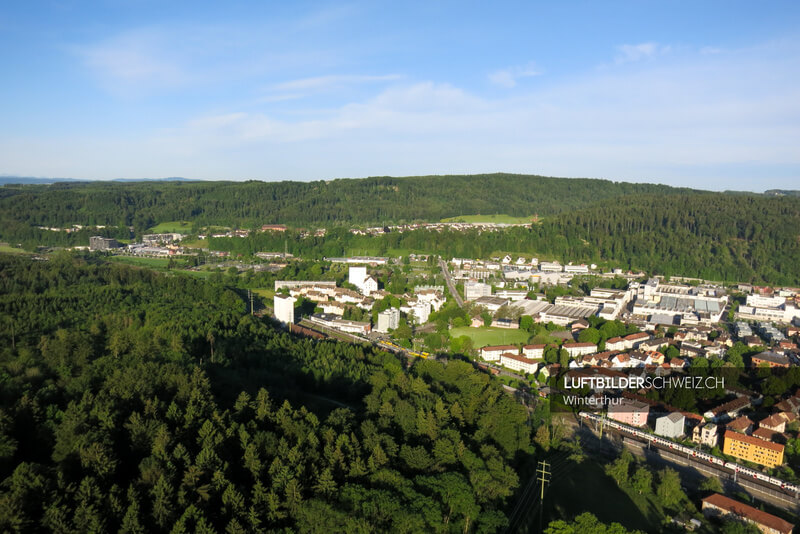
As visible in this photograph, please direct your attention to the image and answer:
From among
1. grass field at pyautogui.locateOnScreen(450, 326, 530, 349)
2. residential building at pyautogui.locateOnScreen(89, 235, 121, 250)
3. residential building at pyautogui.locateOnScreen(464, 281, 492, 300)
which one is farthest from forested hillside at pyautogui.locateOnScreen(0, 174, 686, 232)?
grass field at pyautogui.locateOnScreen(450, 326, 530, 349)

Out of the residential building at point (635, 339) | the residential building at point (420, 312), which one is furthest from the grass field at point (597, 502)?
the residential building at point (420, 312)

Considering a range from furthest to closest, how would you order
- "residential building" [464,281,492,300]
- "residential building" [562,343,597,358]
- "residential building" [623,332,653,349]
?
"residential building" [464,281,492,300]
"residential building" [623,332,653,349]
"residential building" [562,343,597,358]

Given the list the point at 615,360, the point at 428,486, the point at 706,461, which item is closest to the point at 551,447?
the point at 706,461

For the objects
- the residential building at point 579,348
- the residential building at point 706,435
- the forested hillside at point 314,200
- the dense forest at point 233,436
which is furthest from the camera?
the forested hillside at point 314,200

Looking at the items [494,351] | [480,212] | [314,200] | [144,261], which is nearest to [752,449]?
[494,351]

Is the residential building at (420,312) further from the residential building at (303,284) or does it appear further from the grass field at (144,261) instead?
the grass field at (144,261)

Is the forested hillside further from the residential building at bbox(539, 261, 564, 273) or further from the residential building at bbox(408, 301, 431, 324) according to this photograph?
the residential building at bbox(408, 301, 431, 324)
